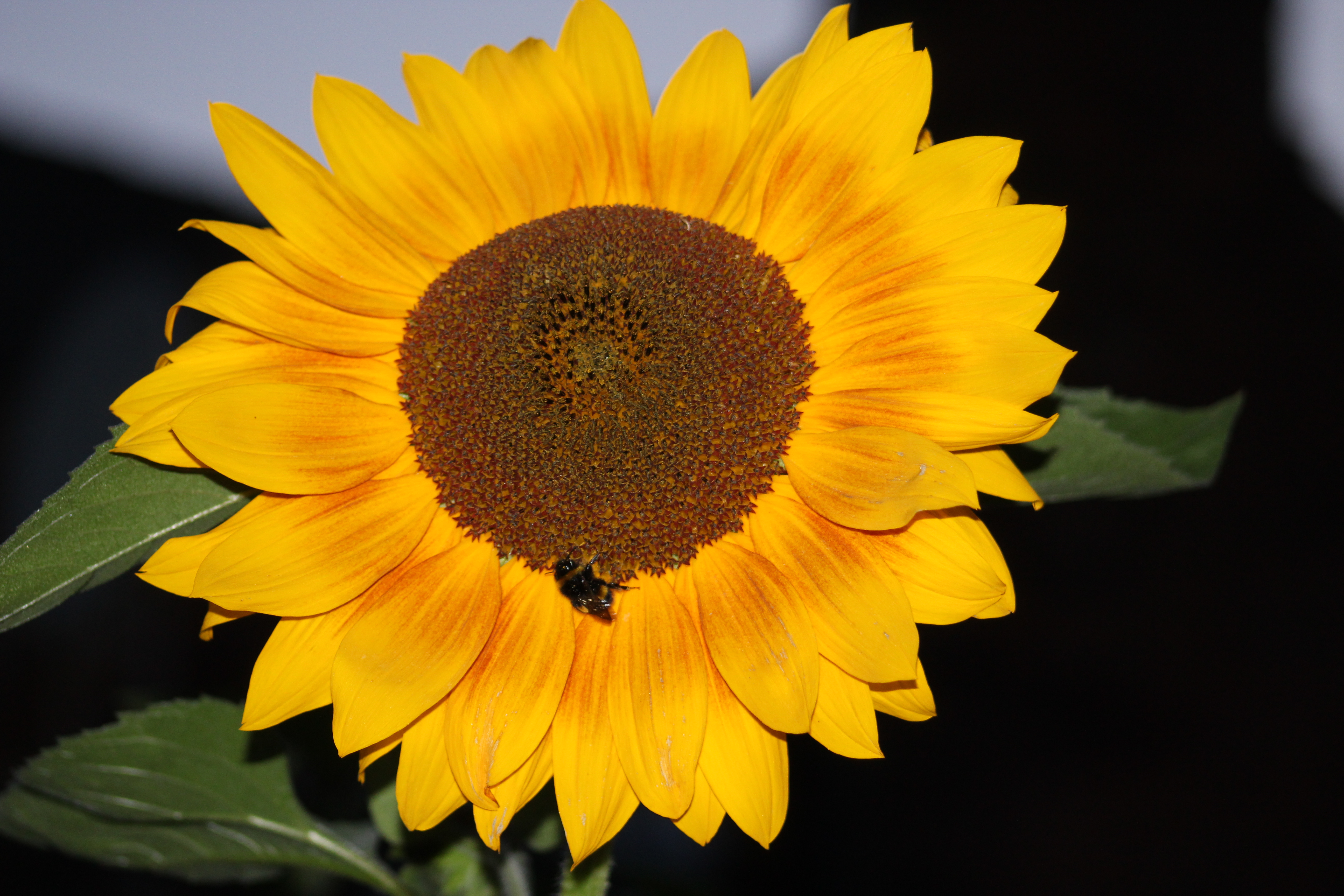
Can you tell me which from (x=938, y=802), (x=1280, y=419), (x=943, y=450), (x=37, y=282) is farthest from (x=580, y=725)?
(x=37, y=282)

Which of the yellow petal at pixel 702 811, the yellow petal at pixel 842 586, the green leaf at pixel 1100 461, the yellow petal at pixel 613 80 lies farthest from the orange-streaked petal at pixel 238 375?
the green leaf at pixel 1100 461

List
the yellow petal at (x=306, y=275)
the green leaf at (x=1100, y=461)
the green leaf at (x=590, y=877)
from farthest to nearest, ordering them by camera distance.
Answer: the green leaf at (x=1100, y=461) < the green leaf at (x=590, y=877) < the yellow petal at (x=306, y=275)

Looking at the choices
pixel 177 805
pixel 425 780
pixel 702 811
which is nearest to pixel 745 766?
pixel 702 811

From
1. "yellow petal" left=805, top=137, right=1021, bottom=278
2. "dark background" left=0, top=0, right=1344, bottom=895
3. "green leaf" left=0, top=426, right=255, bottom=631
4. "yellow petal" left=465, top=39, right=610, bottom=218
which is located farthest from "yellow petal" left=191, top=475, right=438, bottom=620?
"dark background" left=0, top=0, right=1344, bottom=895

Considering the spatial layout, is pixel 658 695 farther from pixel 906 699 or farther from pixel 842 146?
pixel 842 146

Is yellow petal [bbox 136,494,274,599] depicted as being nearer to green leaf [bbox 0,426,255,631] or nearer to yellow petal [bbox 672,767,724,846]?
green leaf [bbox 0,426,255,631]

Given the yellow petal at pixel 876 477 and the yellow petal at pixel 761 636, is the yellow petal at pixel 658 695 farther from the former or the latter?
the yellow petal at pixel 876 477

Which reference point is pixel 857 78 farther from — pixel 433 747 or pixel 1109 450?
pixel 433 747
